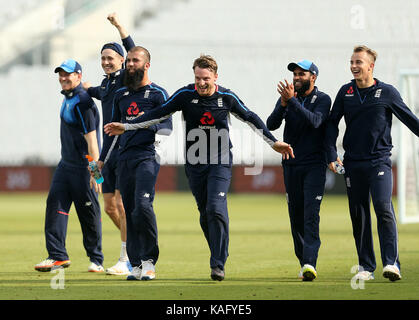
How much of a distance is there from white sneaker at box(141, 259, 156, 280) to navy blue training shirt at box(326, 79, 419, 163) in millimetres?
2209

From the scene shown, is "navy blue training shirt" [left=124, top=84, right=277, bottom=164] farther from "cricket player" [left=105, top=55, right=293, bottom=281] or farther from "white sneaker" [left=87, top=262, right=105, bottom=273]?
"white sneaker" [left=87, top=262, right=105, bottom=273]

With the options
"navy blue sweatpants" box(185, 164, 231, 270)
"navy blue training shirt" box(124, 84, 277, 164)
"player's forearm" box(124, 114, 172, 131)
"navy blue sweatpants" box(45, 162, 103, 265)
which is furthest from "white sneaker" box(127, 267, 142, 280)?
"player's forearm" box(124, 114, 172, 131)

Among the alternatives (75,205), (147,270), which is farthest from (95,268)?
(147,270)

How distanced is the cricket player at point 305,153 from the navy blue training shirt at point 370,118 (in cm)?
20

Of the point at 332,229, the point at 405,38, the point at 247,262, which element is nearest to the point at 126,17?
the point at 405,38

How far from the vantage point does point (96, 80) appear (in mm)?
38844

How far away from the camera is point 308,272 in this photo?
Answer: 29.0ft

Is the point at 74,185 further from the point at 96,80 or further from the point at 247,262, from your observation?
the point at 96,80

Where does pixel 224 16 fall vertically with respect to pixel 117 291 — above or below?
above

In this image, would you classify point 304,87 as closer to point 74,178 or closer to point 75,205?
point 74,178

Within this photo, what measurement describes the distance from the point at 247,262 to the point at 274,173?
20.6 m

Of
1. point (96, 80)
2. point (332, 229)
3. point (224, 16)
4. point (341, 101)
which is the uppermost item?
point (224, 16)

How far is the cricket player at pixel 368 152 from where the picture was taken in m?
8.95

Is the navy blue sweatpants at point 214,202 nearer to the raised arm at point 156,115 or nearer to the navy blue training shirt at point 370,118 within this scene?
the raised arm at point 156,115
